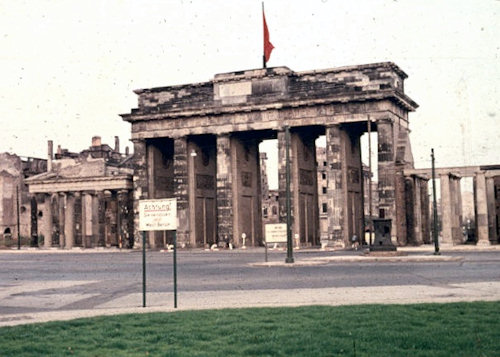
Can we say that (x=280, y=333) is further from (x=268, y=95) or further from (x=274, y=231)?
(x=268, y=95)

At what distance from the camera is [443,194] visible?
5866 cm

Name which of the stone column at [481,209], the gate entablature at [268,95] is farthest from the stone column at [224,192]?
the stone column at [481,209]

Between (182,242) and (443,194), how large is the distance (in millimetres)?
22846

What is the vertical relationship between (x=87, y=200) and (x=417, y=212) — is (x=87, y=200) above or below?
above

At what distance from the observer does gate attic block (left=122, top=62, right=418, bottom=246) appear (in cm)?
6172

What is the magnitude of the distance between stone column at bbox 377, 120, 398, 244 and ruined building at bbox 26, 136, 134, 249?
27753mm

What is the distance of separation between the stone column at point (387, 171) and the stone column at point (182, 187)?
689 inches

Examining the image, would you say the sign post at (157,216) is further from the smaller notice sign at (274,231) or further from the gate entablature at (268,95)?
the gate entablature at (268,95)

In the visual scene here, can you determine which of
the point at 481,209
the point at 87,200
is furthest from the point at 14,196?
the point at 481,209

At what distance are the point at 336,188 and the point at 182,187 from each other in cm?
1429

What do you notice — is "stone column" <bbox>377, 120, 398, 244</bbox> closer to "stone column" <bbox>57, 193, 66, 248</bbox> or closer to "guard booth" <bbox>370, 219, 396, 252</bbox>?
"guard booth" <bbox>370, 219, 396, 252</bbox>

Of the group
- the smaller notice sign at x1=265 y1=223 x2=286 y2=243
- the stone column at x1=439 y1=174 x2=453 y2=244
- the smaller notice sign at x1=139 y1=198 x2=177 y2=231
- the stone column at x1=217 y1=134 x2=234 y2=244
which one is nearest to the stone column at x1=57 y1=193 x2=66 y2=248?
the stone column at x1=217 y1=134 x2=234 y2=244

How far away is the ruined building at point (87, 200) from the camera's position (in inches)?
3100

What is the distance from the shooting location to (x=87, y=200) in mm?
102688
